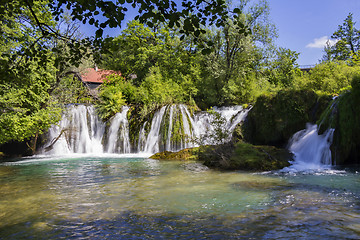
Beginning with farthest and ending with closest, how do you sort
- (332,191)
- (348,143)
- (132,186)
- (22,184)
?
(348,143) < (22,184) < (132,186) < (332,191)

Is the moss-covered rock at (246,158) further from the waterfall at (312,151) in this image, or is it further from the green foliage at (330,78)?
the green foliage at (330,78)

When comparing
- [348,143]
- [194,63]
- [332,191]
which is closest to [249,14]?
[194,63]

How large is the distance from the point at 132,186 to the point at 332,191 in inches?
204

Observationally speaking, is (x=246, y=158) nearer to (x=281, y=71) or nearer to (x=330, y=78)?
(x=330, y=78)

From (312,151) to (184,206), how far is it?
28.8ft

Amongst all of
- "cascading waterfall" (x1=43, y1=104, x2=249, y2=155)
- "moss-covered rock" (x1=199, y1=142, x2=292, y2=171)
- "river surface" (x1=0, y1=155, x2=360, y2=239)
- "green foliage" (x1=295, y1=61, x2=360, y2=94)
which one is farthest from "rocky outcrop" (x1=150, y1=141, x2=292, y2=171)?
"green foliage" (x1=295, y1=61, x2=360, y2=94)

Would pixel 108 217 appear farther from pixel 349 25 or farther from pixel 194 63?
pixel 349 25

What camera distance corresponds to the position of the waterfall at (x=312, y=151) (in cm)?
1163

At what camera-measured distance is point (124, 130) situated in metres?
19.6

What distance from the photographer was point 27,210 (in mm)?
5680

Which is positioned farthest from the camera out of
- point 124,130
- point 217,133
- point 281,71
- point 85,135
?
point 281,71

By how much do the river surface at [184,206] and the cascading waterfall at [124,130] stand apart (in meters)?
8.64

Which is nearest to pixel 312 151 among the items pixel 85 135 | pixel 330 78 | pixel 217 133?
pixel 217 133

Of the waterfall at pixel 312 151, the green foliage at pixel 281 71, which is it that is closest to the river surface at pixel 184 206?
the waterfall at pixel 312 151
